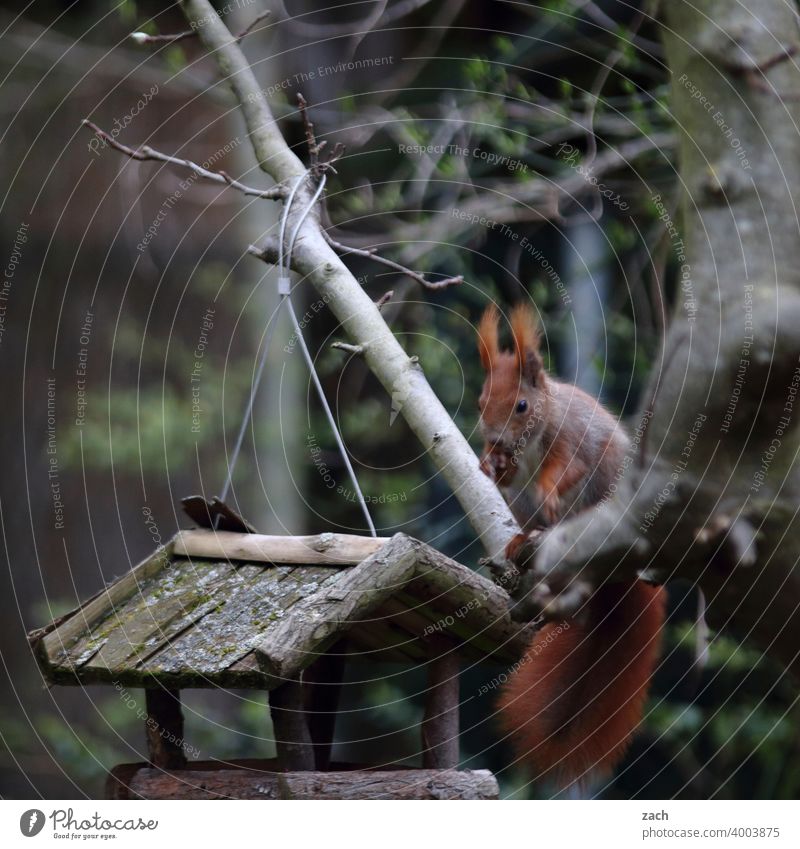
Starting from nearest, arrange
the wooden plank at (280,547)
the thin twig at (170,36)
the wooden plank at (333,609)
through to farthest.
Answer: the wooden plank at (333,609), the wooden plank at (280,547), the thin twig at (170,36)

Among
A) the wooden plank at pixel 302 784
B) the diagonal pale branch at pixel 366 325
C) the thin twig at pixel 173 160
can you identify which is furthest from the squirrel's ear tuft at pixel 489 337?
the wooden plank at pixel 302 784

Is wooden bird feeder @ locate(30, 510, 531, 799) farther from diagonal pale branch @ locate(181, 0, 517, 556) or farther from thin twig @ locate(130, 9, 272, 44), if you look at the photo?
thin twig @ locate(130, 9, 272, 44)

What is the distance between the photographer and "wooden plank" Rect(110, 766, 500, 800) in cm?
69

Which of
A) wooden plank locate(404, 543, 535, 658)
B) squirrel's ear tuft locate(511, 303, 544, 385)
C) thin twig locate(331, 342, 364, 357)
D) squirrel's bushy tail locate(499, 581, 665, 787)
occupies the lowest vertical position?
squirrel's bushy tail locate(499, 581, 665, 787)

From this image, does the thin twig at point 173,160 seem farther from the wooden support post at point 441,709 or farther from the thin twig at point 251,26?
the wooden support post at point 441,709

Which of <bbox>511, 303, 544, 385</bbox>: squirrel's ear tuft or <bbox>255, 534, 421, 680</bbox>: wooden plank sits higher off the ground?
<bbox>511, 303, 544, 385</bbox>: squirrel's ear tuft

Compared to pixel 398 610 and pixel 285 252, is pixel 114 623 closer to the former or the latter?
pixel 398 610

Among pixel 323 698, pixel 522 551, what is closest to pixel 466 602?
pixel 522 551

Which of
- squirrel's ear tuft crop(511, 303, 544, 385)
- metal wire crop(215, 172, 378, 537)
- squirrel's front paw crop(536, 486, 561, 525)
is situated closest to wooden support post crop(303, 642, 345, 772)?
metal wire crop(215, 172, 378, 537)

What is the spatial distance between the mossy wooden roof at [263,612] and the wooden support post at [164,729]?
0.17ft

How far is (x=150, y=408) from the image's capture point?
1665 mm

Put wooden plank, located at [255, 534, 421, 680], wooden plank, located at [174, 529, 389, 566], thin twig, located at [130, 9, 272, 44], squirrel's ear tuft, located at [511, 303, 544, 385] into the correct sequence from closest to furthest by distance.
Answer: wooden plank, located at [255, 534, 421, 680]
wooden plank, located at [174, 529, 389, 566]
thin twig, located at [130, 9, 272, 44]
squirrel's ear tuft, located at [511, 303, 544, 385]

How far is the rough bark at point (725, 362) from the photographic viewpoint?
26.7 inches

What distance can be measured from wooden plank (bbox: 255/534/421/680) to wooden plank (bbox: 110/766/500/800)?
8 centimetres
